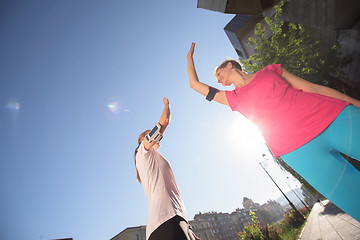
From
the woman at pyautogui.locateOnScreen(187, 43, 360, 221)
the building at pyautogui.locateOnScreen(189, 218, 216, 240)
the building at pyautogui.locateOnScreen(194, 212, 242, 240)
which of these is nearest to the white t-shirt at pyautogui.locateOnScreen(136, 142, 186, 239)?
the woman at pyautogui.locateOnScreen(187, 43, 360, 221)

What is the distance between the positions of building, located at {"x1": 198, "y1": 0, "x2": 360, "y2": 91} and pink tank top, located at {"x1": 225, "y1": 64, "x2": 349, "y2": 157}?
1306 centimetres

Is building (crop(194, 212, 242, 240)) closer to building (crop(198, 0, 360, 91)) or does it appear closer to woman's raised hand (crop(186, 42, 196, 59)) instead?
building (crop(198, 0, 360, 91))

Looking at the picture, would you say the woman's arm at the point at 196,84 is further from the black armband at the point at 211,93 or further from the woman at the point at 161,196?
the woman at the point at 161,196

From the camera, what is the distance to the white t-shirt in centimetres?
152

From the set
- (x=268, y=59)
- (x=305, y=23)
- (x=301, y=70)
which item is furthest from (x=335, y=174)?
(x=305, y=23)

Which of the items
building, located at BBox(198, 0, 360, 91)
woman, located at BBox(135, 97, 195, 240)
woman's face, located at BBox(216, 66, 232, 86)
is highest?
building, located at BBox(198, 0, 360, 91)

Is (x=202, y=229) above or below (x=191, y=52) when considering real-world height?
below

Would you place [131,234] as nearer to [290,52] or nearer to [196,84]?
[196,84]

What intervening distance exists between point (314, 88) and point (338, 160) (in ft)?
2.29

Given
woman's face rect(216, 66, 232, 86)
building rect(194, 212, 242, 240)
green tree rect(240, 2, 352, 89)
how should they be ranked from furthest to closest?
building rect(194, 212, 242, 240), green tree rect(240, 2, 352, 89), woman's face rect(216, 66, 232, 86)

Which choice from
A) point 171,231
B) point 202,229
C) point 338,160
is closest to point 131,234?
point 202,229

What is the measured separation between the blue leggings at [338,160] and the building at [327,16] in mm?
13622

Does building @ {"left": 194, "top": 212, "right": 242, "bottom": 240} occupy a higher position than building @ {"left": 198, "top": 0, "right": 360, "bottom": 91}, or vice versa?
building @ {"left": 198, "top": 0, "right": 360, "bottom": 91}

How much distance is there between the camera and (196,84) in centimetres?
218
